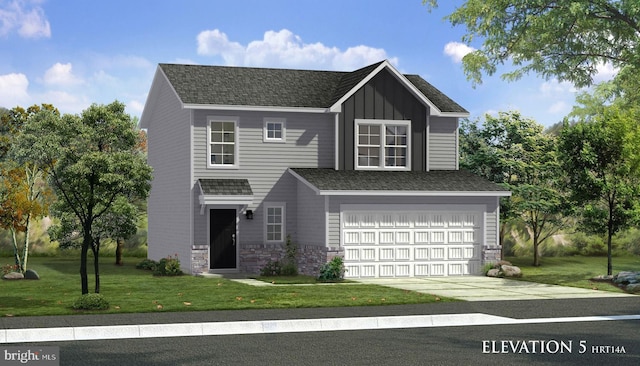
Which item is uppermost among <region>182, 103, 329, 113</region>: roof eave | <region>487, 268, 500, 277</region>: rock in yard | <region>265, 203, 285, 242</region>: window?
<region>182, 103, 329, 113</region>: roof eave

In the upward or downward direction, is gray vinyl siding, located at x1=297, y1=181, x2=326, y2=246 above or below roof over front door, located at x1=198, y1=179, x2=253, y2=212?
below

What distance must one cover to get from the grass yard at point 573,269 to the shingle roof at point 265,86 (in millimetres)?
7060

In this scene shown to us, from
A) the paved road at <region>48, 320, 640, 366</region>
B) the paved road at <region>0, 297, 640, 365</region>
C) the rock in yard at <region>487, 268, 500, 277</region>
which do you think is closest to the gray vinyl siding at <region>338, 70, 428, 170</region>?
the rock in yard at <region>487, 268, 500, 277</region>

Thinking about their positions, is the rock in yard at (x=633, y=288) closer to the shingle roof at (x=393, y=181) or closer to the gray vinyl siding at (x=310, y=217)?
the shingle roof at (x=393, y=181)

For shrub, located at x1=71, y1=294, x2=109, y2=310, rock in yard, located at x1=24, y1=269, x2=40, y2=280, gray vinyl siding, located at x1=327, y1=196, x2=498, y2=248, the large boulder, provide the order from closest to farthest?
shrub, located at x1=71, y1=294, x2=109, y2=310
the large boulder
rock in yard, located at x1=24, y1=269, x2=40, y2=280
gray vinyl siding, located at x1=327, y1=196, x2=498, y2=248

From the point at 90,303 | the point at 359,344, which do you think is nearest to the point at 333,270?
the point at 90,303

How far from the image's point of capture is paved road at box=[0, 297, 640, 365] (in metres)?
12.4

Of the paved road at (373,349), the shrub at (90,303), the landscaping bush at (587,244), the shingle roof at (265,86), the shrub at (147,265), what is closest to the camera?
the paved road at (373,349)

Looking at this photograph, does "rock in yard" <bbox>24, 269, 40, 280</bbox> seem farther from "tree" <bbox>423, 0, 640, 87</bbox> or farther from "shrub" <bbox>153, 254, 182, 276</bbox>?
"tree" <bbox>423, 0, 640, 87</bbox>

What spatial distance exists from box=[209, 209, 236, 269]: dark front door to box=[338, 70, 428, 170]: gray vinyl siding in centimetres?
453

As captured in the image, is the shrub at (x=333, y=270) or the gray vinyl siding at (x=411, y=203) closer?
the shrub at (x=333, y=270)

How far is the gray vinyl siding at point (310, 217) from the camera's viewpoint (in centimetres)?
2861

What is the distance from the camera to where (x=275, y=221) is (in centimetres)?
3089

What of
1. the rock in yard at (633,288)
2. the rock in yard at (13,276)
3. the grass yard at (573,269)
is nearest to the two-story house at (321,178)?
the grass yard at (573,269)
